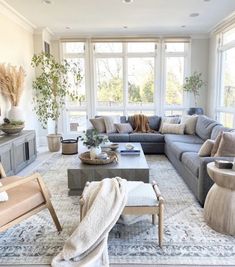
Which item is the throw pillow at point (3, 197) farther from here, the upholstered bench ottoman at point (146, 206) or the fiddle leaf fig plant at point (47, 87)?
the fiddle leaf fig plant at point (47, 87)

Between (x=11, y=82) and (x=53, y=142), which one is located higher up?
(x=11, y=82)

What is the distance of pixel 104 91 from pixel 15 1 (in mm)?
3400

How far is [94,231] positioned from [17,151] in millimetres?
2750

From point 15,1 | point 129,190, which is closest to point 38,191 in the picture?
point 129,190

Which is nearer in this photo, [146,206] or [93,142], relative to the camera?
[146,206]

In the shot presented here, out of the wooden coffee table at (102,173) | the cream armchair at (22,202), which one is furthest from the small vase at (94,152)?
the cream armchair at (22,202)

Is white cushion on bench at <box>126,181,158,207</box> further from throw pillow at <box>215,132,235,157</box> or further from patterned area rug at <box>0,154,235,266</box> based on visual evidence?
throw pillow at <box>215,132,235,157</box>

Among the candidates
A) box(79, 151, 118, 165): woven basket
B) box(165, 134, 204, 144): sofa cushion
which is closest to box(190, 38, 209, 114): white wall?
box(165, 134, 204, 144): sofa cushion

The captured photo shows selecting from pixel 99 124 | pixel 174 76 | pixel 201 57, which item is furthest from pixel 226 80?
pixel 99 124

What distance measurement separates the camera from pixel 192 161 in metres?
3.38

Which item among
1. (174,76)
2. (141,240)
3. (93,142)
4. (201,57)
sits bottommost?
(141,240)

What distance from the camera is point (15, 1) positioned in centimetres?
438

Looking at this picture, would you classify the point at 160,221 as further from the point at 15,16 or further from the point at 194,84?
the point at 194,84

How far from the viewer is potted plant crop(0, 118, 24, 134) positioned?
4414 mm
